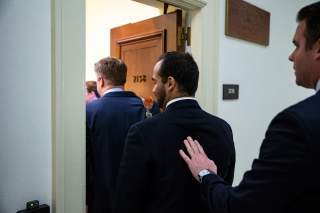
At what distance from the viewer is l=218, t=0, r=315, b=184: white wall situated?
1879mm

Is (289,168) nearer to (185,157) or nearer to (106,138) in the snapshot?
(185,157)

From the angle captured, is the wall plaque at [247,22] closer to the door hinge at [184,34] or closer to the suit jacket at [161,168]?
the door hinge at [184,34]

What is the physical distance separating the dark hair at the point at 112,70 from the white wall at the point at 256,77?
599 mm

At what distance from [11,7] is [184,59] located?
62cm

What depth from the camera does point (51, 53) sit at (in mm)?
1059

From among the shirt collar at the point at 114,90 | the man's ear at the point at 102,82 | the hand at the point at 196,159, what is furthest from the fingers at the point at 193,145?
the man's ear at the point at 102,82

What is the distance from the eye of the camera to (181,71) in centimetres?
114

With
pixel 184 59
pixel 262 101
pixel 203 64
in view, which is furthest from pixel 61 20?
pixel 262 101

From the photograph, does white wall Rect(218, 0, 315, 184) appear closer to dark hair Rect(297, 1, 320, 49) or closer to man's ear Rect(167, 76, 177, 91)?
man's ear Rect(167, 76, 177, 91)

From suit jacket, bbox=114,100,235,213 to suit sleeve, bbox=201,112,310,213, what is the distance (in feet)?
0.94

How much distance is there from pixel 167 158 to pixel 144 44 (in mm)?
1143

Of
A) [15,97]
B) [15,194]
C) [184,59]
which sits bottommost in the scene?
[15,194]

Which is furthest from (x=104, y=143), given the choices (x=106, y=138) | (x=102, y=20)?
(x=102, y=20)

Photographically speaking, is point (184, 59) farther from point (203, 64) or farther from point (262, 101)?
point (262, 101)
